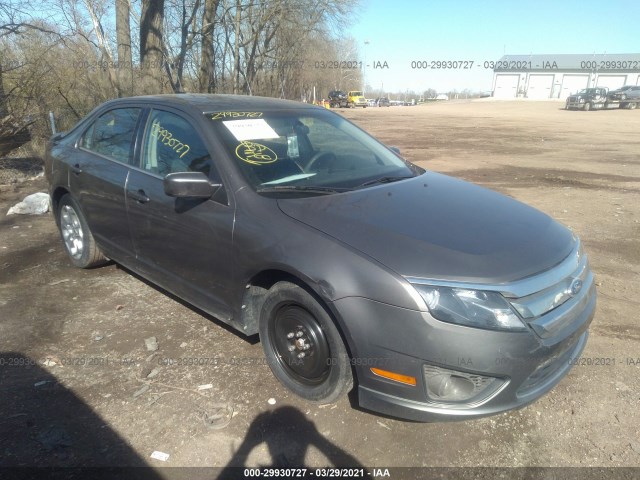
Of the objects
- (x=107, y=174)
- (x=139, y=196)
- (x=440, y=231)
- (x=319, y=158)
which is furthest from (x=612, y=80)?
(x=139, y=196)

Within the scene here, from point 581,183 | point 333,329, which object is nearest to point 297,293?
point 333,329

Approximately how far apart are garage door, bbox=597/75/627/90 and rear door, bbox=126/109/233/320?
92.9 meters

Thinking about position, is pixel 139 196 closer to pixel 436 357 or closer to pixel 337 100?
pixel 436 357

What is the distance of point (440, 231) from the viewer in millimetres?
2443

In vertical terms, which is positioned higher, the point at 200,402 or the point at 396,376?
the point at 396,376

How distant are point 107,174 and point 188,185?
1.43 meters

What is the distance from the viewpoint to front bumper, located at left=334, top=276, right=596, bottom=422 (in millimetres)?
2068

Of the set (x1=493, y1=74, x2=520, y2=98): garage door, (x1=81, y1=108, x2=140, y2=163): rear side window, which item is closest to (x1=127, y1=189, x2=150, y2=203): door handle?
(x1=81, y1=108, x2=140, y2=163): rear side window

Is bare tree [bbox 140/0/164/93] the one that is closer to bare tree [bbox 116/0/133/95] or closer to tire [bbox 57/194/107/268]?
bare tree [bbox 116/0/133/95]

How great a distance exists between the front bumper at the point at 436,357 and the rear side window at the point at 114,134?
8.10ft

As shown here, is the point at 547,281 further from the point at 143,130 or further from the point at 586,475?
the point at 143,130

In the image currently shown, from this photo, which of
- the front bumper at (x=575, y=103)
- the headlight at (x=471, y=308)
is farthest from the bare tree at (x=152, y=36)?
the front bumper at (x=575, y=103)

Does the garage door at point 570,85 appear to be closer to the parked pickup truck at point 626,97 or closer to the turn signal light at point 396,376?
the parked pickup truck at point 626,97

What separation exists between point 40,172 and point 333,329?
9.16m
